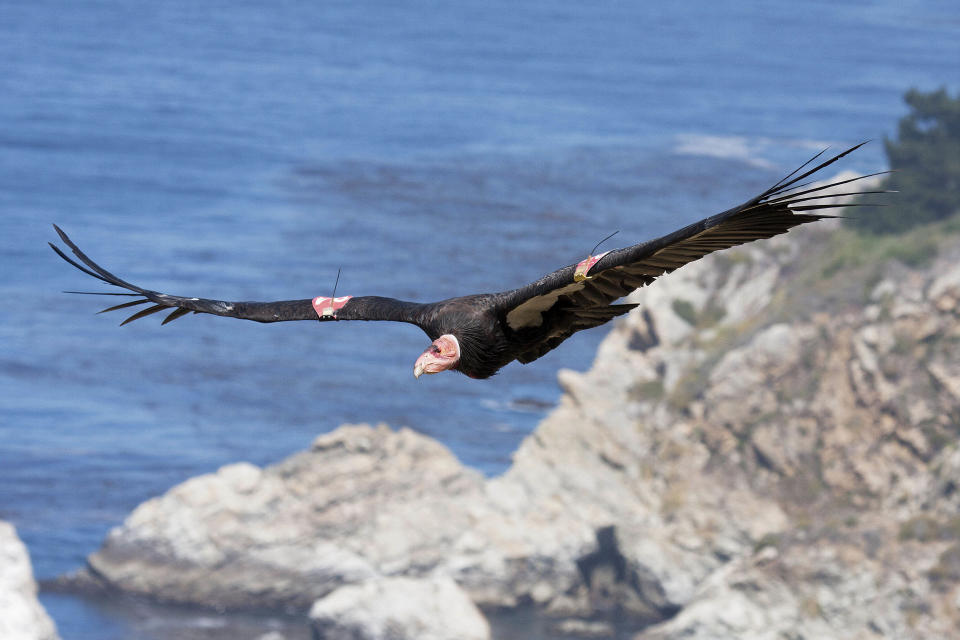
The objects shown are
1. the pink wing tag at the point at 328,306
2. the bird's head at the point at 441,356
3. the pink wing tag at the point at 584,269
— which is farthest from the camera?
the pink wing tag at the point at 328,306

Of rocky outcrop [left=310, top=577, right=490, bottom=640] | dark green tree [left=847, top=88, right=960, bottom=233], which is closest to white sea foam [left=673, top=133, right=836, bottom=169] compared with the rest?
dark green tree [left=847, top=88, right=960, bottom=233]

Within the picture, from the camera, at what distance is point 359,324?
130125 mm

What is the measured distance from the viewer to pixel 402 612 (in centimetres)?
6425

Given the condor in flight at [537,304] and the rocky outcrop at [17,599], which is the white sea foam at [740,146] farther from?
the condor in flight at [537,304]

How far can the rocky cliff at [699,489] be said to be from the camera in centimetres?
6331

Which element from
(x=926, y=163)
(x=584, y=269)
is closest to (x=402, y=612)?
(x=926, y=163)

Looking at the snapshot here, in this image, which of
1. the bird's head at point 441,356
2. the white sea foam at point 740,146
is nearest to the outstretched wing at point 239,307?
the bird's head at point 441,356

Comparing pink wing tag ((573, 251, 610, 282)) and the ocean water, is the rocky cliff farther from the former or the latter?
pink wing tag ((573, 251, 610, 282))

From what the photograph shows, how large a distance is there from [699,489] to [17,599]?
21084mm

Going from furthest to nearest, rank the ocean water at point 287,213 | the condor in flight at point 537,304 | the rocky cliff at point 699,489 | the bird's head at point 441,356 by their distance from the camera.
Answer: the ocean water at point 287,213, the rocky cliff at point 699,489, the bird's head at point 441,356, the condor in flight at point 537,304

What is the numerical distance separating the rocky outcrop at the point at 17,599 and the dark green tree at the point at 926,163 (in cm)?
3263

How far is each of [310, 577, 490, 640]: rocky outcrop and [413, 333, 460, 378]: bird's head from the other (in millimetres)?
40976

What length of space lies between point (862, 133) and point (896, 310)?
4316 inches

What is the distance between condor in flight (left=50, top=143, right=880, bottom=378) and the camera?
20.7m
